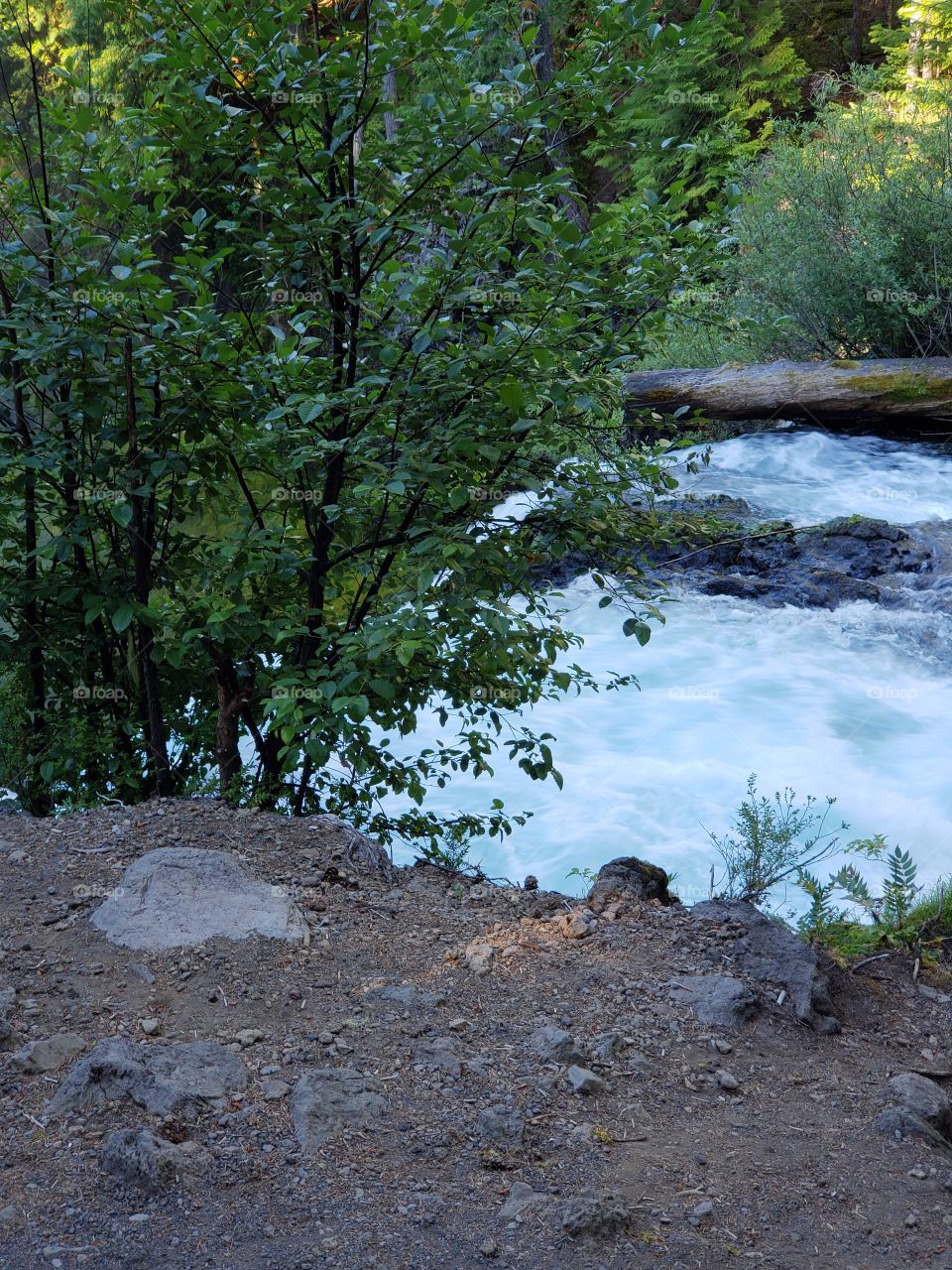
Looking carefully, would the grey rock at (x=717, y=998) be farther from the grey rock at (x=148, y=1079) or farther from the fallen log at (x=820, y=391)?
the fallen log at (x=820, y=391)

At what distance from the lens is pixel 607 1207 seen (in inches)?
89.2

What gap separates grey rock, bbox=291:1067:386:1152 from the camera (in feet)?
8.14

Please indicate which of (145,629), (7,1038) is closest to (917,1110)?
(7,1038)

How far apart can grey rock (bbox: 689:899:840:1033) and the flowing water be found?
2.42 metres

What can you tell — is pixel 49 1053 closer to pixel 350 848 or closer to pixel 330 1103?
pixel 330 1103

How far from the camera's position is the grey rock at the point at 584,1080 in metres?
2.73

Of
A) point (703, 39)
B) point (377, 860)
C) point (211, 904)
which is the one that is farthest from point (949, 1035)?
point (703, 39)

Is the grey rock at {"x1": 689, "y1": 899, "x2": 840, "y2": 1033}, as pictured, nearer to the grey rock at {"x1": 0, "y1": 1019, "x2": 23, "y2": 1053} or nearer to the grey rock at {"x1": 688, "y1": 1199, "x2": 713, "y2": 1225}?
the grey rock at {"x1": 688, "y1": 1199, "x2": 713, "y2": 1225}

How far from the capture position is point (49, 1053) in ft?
8.77

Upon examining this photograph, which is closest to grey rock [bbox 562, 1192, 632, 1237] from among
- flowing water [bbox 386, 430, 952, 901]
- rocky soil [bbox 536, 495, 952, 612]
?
flowing water [bbox 386, 430, 952, 901]

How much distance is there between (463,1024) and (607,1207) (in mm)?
774

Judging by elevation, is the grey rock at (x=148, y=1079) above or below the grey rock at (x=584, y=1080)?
above

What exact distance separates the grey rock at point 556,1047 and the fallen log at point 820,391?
34.6 ft

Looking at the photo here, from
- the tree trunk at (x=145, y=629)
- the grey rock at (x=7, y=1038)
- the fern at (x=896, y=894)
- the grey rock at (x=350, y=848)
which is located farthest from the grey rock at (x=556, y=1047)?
the tree trunk at (x=145, y=629)
